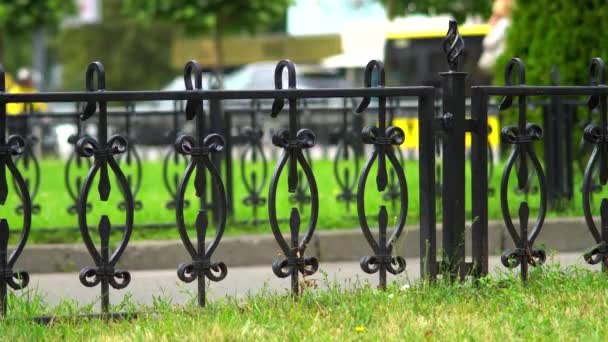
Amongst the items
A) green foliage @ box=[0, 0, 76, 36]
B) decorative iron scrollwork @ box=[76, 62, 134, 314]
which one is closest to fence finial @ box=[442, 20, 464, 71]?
decorative iron scrollwork @ box=[76, 62, 134, 314]

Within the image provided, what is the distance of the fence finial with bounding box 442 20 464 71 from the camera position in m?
5.36

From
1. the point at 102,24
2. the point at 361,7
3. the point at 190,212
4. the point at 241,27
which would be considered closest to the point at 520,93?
the point at 190,212

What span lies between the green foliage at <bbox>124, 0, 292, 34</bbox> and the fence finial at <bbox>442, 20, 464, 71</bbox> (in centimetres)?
2227

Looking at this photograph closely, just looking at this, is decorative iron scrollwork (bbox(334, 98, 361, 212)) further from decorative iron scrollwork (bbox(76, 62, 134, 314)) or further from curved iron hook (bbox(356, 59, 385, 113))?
decorative iron scrollwork (bbox(76, 62, 134, 314))

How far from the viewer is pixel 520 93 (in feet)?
17.6

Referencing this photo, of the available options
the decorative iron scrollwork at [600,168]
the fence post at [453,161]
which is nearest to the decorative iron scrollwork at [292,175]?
the fence post at [453,161]

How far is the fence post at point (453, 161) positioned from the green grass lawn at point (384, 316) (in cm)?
15

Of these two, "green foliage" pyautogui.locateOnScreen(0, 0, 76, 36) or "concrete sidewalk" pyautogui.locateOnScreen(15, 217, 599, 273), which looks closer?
"concrete sidewalk" pyautogui.locateOnScreen(15, 217, 599, 273)

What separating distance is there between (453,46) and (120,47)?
54.0 m

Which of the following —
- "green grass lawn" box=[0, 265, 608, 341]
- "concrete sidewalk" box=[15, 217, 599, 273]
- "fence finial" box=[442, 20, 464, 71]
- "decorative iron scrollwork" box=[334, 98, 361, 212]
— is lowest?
"concrete sidewalk" box=[15, 217, 599, 273]

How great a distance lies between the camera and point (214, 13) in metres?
27.6

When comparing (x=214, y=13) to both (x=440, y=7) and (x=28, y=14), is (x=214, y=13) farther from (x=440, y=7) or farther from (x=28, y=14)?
(x=440, y=7)

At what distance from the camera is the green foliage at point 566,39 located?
10133mm

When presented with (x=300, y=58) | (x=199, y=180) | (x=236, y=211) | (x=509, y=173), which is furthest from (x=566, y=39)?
(x=300, y=58)
